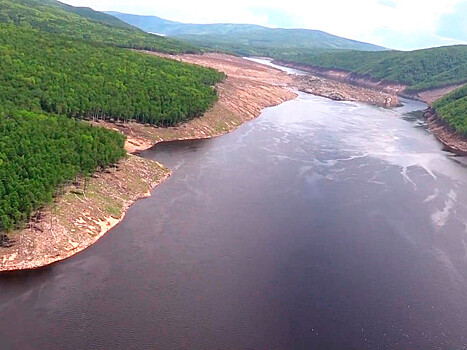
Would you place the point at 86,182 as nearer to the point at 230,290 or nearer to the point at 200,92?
the point at 230,290

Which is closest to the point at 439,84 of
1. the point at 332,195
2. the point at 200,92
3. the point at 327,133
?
the point at 327,133

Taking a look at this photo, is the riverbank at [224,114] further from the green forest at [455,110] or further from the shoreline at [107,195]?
the green forest at [455,110]

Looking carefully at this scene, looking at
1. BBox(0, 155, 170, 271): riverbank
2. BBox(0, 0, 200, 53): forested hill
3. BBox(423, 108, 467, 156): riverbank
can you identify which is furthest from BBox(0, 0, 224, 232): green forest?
BBox(0, 0, 200, 53): forested hill

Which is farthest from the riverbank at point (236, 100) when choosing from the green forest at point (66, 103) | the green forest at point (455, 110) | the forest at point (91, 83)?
the green forest at point (455, 110)

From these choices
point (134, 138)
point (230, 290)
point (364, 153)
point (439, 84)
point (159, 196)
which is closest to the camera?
point (230, 290)

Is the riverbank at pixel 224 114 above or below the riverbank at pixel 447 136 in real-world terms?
below
